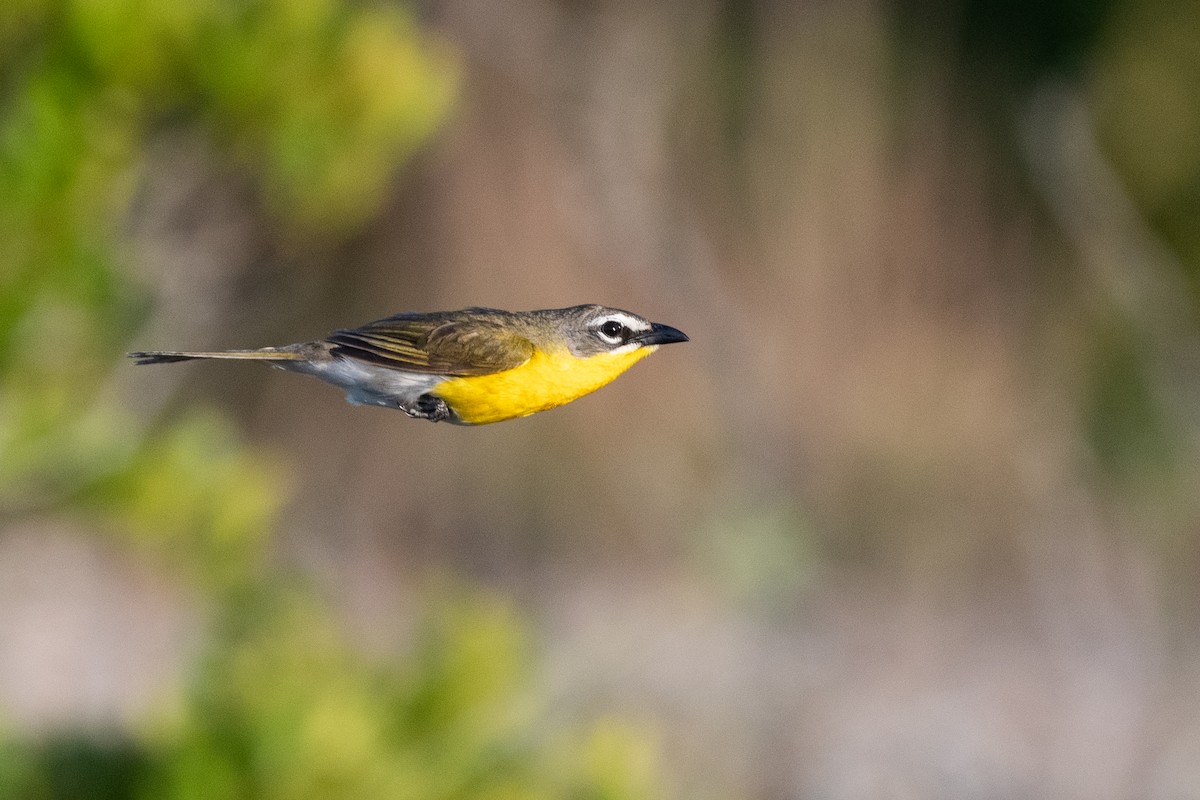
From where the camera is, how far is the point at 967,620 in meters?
4.44

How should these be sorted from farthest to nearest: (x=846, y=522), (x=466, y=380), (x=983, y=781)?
(x=846, y=522) < (x=983, y=781) < (x=466, y=380)

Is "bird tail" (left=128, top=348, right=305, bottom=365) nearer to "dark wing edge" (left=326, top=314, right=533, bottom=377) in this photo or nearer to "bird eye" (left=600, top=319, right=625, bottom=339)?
"dark wing edge" (left=326, top=314, right=533, bottom=377)

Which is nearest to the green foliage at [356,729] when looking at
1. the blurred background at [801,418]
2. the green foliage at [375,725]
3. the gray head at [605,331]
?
the green foliage at [375,725]

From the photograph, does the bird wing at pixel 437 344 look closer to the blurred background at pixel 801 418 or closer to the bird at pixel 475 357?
the bird at pixel 475 357

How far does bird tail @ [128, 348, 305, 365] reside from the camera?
1.44ft

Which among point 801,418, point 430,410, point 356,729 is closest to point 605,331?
point 430,410

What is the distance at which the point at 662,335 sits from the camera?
575mm

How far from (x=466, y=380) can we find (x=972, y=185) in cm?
372

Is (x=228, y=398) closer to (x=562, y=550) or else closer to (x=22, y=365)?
(x=562, y=550)

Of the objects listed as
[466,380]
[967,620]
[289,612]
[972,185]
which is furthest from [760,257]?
[466,380]

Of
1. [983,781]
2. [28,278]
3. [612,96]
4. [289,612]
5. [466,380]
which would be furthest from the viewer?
[983,781]

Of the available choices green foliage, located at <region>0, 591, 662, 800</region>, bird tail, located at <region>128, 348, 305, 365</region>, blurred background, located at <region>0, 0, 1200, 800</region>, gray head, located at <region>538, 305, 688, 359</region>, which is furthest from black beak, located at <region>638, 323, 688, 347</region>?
blurred background, located at <region>0, 0, 1200, 800</region>

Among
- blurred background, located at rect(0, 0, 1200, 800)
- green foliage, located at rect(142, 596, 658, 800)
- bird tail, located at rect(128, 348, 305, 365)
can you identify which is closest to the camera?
bird tail, located at rect(128, 348, 305, 365)

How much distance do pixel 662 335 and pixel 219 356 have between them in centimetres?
17
